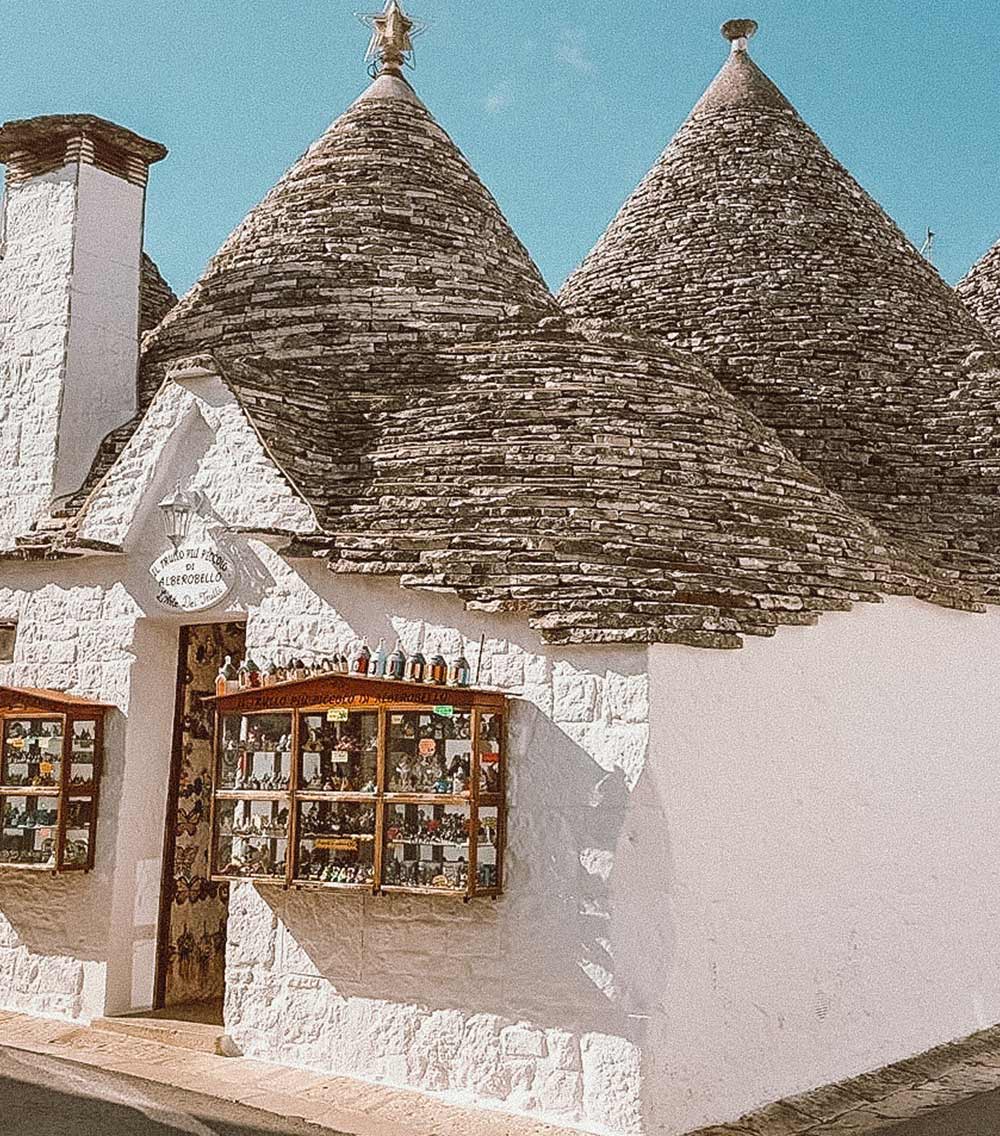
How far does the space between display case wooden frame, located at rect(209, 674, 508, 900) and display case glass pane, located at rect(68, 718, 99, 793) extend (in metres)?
1.44

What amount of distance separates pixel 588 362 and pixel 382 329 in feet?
6.48

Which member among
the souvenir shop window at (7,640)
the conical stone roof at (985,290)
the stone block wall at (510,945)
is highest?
the conical stone roof at (985,290)

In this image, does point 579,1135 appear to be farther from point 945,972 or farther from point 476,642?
point 945,972

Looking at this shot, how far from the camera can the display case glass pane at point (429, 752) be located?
6781 millimetres

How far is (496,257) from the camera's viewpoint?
36.4ft

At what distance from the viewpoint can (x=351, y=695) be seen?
7.04 metres

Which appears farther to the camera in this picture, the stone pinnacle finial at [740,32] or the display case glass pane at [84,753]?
the stone pinnacle finial at [740,32]

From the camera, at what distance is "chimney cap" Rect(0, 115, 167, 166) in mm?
9797

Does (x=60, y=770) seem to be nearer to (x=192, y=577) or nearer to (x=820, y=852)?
(x=192, y=577)

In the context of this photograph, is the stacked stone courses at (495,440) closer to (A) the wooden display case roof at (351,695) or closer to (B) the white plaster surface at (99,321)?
(B) the white plaster surface at (99,321)

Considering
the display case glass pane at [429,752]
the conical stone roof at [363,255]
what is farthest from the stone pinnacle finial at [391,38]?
the display case glass pane at [429,752]

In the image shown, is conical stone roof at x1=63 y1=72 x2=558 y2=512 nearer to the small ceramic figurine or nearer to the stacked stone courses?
the stacked stone courses

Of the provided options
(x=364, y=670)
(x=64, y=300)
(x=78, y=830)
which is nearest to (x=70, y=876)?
(x=78, y=830)

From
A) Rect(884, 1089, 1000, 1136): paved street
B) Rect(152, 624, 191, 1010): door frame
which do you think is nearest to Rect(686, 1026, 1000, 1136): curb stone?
Rect(884, 1089, 1000, 1136): paved street
